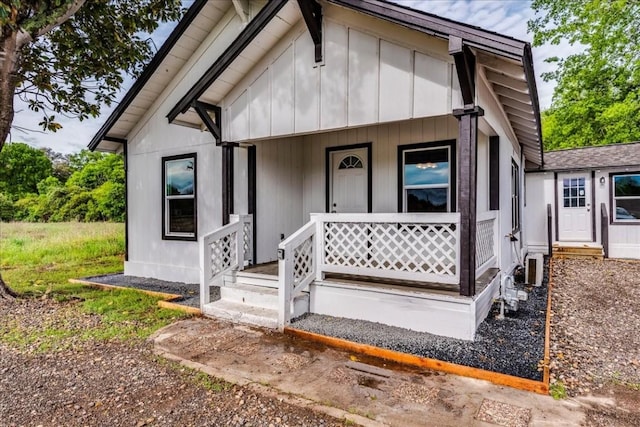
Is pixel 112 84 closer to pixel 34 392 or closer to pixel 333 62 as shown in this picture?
pixel 333 62

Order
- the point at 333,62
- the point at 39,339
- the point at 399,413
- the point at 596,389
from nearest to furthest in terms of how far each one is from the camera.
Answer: the point at 399,413 < the point at 596,389 < the point at 39,339 < the point at 333,62

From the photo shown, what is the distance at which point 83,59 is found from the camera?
299 inches

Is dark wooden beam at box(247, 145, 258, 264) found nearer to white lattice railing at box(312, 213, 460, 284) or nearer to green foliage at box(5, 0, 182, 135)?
white lattice railing at box(312, 213, 460, 284)

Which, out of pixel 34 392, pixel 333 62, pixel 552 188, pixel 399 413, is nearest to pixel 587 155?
pixel 552 188

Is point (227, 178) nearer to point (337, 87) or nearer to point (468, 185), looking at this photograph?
point (337, 87)

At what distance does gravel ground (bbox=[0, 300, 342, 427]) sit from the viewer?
2.81 metres

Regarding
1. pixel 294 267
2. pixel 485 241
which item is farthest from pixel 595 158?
pixel 294 267

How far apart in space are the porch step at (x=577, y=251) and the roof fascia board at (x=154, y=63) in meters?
11.4

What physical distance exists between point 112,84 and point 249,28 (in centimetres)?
473

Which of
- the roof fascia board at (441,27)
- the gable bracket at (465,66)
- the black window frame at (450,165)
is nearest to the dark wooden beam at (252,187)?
the black window frame at (450,165)

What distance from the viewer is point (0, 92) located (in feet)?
→ 19.9

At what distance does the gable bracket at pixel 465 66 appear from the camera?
12.7 feet

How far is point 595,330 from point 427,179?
10.6 feet

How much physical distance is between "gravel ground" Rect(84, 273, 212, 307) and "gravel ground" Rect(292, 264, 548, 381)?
2.30m
